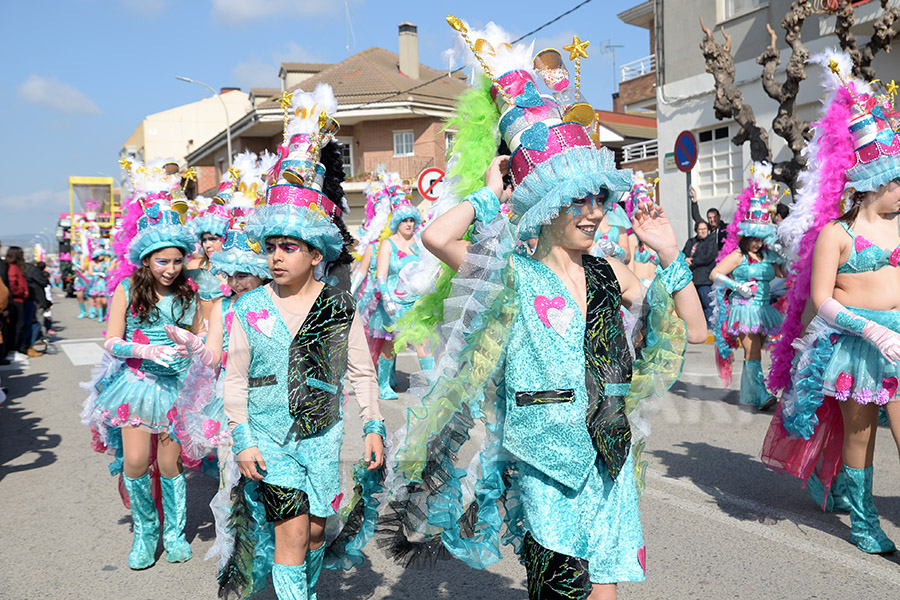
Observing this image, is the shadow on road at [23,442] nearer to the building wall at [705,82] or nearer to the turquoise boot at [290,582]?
the turquoise boot at [290,582]

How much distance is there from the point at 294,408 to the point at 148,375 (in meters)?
1.82

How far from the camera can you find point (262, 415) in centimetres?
335

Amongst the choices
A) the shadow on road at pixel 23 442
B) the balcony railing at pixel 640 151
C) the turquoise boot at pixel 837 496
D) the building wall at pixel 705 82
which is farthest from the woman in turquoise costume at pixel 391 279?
the balcony railing at pixel 640 151

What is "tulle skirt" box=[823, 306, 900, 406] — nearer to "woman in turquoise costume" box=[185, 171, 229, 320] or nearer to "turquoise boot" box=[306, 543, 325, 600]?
"turquoise boot" box=[306, 543, 325, 600]

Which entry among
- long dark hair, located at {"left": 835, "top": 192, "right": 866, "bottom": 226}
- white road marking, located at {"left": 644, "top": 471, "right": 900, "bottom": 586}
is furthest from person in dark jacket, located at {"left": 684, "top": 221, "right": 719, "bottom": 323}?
long dark hair, located at {"left": 835, "top": 192, "right": 866, "bottom": 226}

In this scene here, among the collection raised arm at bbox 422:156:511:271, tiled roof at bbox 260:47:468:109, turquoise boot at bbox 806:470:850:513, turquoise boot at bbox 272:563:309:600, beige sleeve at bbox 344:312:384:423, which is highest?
tiled roof at bbox 260:47:468:109

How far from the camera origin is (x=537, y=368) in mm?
2764

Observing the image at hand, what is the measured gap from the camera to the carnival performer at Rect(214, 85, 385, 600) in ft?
10.9

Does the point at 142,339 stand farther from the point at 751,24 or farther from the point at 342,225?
the point at 751,24

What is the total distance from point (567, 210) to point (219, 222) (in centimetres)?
396

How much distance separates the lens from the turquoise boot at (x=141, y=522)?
465 cm

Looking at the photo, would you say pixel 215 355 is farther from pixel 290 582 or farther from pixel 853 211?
pixel 853 211

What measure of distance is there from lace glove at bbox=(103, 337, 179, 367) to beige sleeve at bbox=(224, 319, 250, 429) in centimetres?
131

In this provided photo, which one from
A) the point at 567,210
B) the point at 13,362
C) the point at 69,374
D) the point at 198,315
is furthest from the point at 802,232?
the point at 13,362
